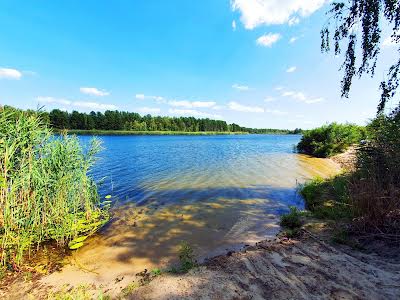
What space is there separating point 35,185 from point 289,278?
21.3ft

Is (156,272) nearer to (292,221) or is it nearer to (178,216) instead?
(178,216)

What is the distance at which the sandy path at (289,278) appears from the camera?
12.2 ft

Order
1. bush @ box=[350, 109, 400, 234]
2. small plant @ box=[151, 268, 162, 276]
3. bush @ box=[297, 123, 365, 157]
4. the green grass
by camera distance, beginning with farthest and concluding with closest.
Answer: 1. bush @ box=[297, 123, 365, 157]
2. the green grass
3. bush @ box=[350, 109, 400, 234]
4. small plant @ box=[151, 268, 162, 276]

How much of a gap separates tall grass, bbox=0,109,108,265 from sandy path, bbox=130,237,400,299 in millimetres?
3555

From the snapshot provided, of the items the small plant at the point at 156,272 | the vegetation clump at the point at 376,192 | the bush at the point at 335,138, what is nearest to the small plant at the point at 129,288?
the small plant at the point at 156,272

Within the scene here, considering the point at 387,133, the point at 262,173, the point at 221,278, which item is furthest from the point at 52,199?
the point at 262,173

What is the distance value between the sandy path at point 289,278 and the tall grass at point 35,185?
3555mm

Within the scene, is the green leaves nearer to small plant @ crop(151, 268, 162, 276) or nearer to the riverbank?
small plant @ crop(151, 268, 162, 276)

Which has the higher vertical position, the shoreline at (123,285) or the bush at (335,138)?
the bush at (335,138)

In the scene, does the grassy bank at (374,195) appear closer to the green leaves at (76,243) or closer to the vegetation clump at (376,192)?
the vegetation clump at (376,192)

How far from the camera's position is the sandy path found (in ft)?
12.2

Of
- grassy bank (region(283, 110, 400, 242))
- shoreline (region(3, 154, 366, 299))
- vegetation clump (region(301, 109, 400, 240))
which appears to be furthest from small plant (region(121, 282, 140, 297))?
vegetation clump (region(301, 109, 400, 240))

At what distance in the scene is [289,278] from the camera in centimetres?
417

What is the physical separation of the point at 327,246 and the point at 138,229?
5830mm
